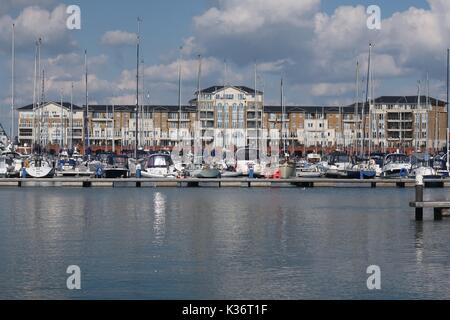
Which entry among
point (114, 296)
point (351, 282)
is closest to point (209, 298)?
point (114, 296)

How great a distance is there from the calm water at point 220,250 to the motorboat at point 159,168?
25.2m

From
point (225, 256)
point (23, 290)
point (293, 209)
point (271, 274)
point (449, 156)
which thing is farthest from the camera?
point (449, 156)

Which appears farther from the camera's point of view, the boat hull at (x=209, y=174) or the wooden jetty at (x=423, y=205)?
the boat hull at (x=209, y=174)

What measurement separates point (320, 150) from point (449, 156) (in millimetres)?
91026

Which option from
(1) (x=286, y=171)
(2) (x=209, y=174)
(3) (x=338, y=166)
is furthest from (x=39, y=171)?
(3) (x=338, y=166)

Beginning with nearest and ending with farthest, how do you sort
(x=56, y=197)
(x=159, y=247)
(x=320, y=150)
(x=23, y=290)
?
(x=23, y=290), (x=159, y=247), (x=56, y=197), (x=320, y=150)

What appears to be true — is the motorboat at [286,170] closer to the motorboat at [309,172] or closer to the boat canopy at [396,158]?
the motorboat at [309,172]

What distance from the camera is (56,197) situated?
2596 inches

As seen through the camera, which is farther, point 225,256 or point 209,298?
point 225,256

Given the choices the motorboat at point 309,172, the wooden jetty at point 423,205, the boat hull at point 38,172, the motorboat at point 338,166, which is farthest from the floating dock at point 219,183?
the wooden jetty at point 423,205

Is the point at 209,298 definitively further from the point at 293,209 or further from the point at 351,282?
the point at 293,209

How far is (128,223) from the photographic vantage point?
4503 cm

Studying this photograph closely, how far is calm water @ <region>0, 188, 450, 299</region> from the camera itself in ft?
85.1

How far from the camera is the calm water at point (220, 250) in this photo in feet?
85.1
